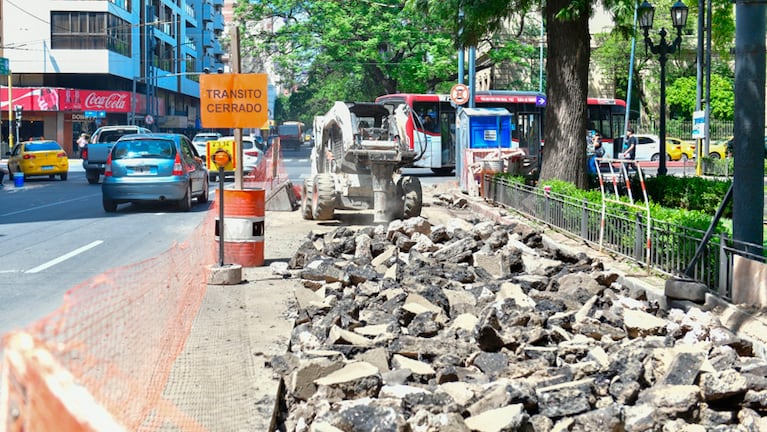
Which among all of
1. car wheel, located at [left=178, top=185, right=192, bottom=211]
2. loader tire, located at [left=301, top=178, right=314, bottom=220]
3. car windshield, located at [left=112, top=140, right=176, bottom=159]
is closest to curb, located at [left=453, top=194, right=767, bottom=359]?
loader tire, located at [left=301, top=178, right=314, bottom=220]

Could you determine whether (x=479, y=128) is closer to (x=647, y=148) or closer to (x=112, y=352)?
(x=647, y=148)

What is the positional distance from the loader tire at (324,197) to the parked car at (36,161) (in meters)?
20.7

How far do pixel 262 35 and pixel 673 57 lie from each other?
2674 cm

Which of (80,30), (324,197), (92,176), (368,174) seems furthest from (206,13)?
(324,197)

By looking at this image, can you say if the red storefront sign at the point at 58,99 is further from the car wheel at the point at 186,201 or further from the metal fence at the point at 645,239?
the metal fence at the point at 645,239

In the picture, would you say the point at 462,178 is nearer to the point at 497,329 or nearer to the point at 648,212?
the point at 648,212

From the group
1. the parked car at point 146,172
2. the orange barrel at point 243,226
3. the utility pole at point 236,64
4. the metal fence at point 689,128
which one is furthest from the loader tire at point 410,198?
the metal fence at point 689,128

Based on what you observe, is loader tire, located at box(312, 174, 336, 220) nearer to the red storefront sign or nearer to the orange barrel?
the orange barrel

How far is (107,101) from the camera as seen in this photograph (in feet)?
208

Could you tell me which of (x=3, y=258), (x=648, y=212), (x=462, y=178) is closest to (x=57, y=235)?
(x=3, y=258)

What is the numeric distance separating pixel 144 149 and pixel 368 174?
218 inches

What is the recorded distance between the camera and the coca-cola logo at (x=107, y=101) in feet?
204

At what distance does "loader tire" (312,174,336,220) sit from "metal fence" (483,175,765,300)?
3.88 m

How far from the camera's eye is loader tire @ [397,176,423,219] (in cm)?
1827
